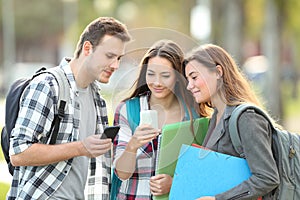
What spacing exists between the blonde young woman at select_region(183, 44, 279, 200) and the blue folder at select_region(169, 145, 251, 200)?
0.16 ft

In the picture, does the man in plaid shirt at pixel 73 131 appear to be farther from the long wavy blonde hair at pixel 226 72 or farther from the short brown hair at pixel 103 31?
the long wavy blonde hair at pixel 226 72

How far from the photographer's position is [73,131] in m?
4.49

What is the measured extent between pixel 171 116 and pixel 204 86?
30cm

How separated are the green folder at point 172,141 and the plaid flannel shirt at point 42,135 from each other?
390 millimetres

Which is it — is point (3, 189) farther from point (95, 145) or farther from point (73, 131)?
point (95, 145)

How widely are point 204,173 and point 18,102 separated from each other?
1.17 metres

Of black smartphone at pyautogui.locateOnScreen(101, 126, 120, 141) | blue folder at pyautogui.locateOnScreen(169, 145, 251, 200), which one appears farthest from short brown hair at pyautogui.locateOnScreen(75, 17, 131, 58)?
blue folder at pyautogui.locateOnScreen(169, 145, 251, 200)

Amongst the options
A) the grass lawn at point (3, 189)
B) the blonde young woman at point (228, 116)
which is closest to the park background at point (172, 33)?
the grass lawn at point (3, 189)

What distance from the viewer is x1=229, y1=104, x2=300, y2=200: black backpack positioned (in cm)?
421

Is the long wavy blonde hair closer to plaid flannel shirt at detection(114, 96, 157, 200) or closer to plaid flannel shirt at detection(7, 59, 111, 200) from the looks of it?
plaid flannel shirt at detection(114, 96, 157, 200)

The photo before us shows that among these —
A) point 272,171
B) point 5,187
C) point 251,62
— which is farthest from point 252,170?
point 251,62

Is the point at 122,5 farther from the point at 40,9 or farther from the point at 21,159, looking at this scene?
the point at 21,159

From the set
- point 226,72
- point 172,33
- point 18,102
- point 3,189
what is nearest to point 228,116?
point 226,72

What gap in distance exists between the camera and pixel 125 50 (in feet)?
14.8
